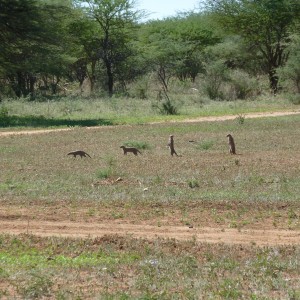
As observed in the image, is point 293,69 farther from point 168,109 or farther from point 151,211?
point 151,211

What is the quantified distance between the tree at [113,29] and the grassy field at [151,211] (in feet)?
96.9

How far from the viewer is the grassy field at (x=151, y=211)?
6.19 metres

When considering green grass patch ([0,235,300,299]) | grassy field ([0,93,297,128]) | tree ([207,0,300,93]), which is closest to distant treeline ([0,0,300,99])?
tree ([207,0,300,93])

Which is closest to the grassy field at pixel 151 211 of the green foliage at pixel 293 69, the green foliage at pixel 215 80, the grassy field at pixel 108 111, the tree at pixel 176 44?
the grassy field at pixel 108 111

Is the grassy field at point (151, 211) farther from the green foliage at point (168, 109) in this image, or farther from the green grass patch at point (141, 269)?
the green foliage at point (168, 109)

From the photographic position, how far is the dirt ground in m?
8.92

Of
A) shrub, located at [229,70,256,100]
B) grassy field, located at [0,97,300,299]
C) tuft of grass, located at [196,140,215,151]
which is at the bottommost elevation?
shrub, located at [229,70,256,100]

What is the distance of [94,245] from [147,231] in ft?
4.07

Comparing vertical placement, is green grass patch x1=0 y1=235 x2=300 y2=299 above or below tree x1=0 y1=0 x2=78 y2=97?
below

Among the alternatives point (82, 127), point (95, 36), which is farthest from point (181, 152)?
point (95, 36)

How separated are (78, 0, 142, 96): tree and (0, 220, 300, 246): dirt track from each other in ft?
133

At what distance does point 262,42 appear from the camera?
48.0 metres

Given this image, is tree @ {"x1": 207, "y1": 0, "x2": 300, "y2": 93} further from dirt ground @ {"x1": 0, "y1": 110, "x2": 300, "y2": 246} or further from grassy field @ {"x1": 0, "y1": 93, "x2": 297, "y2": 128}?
dirt ground @ {"x1": 0, "y1": 110, "x2": 300, "y2": 246}

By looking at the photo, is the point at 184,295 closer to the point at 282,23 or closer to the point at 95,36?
the point at 282,23
